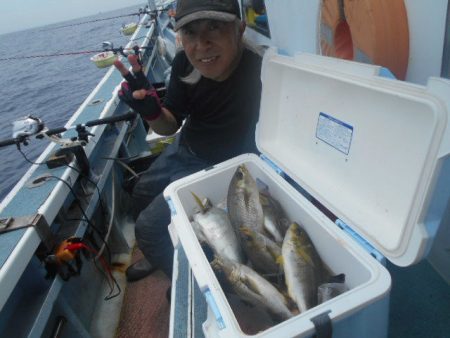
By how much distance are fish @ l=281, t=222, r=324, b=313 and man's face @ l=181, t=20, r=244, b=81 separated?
106 centimetres

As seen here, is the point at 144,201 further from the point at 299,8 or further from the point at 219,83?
the point at 299,8

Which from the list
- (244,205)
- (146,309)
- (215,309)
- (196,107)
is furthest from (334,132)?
Result: (146,309)

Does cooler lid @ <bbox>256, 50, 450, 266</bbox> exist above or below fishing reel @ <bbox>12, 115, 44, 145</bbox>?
above

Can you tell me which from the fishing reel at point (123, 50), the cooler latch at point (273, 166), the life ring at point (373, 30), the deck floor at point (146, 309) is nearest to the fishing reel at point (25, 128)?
the deck floor at point (146, 309)

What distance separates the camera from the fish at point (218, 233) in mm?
1426

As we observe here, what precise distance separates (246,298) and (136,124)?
9.56 feet

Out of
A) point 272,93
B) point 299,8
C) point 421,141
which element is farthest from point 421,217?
point 299,8

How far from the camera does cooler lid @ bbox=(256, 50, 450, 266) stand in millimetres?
880

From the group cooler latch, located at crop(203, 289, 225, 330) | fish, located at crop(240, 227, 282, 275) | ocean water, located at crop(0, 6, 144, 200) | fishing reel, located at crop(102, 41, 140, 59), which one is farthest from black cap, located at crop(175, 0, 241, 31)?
ocean water, located at crop(0, 6, 144, 200)

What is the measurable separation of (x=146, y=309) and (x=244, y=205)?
1.22m

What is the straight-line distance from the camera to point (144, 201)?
8.08 feet

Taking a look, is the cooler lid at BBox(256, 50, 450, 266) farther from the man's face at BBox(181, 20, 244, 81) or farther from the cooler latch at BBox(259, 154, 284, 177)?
the man's face at BBox(181, 20, 244, 81)

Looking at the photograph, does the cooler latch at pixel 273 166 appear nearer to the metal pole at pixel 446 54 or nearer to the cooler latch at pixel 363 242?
the cooler latch at pixel 363 242

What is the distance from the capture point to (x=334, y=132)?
129 cm
